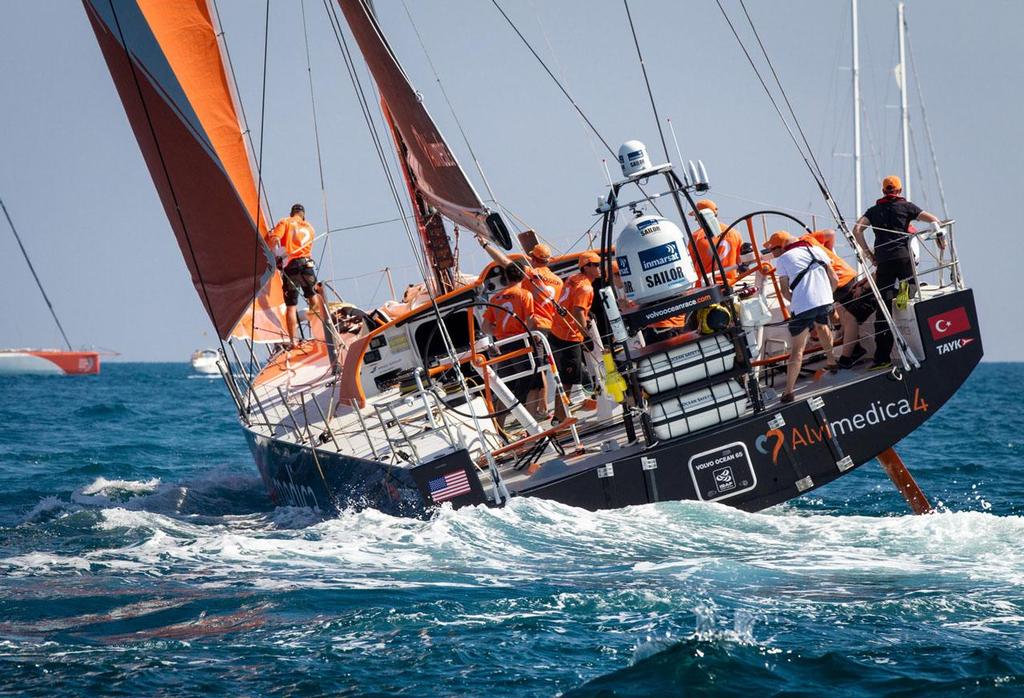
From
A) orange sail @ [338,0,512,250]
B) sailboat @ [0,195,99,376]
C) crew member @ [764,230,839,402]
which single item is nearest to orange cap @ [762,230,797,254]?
crew member @ [764,230,839,402]

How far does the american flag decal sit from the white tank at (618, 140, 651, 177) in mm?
2377

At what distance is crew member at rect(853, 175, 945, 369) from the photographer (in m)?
9.43

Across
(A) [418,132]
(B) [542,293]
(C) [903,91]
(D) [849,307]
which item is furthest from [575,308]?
(C) [903,91]

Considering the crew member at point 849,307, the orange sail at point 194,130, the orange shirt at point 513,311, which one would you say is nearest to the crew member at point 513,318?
the orange shirt at point 513,311

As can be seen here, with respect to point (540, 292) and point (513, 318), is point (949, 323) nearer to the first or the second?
point (540, 292)

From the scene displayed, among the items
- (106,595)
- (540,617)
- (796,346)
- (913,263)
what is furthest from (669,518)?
(106,595)

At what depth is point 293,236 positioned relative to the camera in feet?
46.2

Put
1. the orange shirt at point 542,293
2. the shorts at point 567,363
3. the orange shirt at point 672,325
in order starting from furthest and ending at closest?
the shorts at point 567,363 < the orange shirt at point 542,293 < the orange shirt at point 672,325

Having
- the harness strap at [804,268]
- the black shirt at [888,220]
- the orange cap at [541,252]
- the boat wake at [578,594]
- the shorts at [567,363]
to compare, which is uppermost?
the orange cap at [541,252]

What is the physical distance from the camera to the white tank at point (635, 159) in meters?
8.52

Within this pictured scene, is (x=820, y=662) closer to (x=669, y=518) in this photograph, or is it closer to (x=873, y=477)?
(x=669, y=518)

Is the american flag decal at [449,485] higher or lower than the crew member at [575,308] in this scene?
lower

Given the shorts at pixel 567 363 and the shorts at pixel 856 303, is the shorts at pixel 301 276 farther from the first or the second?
the shorts at pixel 856 303

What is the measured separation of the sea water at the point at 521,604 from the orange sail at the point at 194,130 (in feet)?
12.2
